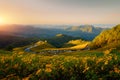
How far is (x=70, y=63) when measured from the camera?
15.1 meters

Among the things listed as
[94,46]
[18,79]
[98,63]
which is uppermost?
[98,63]

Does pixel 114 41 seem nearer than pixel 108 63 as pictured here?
No

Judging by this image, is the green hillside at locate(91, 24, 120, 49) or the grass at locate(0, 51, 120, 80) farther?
the green hillside at locate(91, 24, 120, 49)

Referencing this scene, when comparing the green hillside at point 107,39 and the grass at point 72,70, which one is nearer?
the grass at point 72,70

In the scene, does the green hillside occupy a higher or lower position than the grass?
lower

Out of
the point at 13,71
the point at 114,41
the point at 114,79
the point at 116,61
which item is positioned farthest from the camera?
the point at 114,41

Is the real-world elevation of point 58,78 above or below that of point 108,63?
below

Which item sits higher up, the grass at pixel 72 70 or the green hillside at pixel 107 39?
the grass at pixel 72 70

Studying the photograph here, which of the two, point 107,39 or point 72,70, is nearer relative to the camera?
point 72,70

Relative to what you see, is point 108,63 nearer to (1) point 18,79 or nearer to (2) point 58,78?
(2) point 58,78

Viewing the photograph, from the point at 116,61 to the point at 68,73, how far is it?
10.5ft

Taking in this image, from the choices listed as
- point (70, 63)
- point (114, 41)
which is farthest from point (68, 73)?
point (114, 41)

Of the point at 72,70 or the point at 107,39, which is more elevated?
the point at 72,70

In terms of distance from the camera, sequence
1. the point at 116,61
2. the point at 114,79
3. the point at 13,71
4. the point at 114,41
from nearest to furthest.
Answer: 1. the point at 114,79
2. the point at 116,61
3. the point at 13,71
4. the point at 114,41
